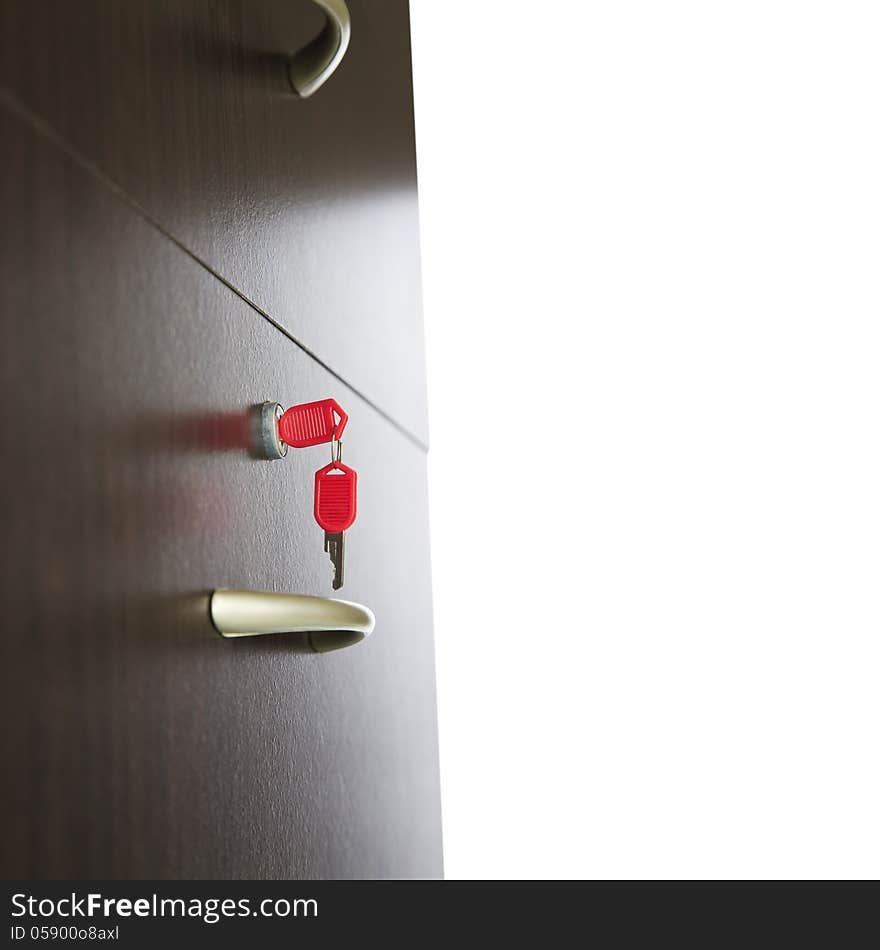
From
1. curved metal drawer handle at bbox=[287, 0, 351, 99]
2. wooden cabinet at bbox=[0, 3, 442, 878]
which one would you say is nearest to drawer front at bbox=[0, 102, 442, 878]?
wooden cabinet at bbox=[0, 3, 442, 878]

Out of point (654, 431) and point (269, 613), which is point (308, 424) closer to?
point (269, 613)

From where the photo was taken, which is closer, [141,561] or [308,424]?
[141,561]

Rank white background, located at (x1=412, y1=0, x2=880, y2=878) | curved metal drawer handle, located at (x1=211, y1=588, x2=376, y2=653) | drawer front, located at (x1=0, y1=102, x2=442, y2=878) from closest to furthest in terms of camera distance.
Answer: drawer front, located at (x1=0, y1=102, x2=442, y2=878)
curved metal drawer handle, located at (x1=211, y1=588, x2=376, y2=653)
white background, located at (x1=412, y1=0, x2=880, y2=878)

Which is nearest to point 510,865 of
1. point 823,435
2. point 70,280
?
point 823,435

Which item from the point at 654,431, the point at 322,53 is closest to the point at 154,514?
the point at 322,53

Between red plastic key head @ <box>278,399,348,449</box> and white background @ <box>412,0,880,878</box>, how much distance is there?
2.36 ft

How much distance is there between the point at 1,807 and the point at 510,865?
0.95 metres

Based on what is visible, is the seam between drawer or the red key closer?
the seam between drawer

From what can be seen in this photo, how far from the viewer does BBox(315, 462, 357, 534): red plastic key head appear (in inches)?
17.0

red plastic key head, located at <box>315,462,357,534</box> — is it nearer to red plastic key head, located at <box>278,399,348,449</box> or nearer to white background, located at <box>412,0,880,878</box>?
red plastic key head, located at <box>278,399,348,449</box>

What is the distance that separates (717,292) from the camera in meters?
1.15

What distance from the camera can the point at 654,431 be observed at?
1.13 metres

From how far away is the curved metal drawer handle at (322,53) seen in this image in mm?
400

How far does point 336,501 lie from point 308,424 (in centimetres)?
5
